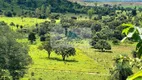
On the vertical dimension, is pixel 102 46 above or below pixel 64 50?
below

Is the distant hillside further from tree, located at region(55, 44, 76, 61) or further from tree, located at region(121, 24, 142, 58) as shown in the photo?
tree, located at region(121, 24, 142, 58)

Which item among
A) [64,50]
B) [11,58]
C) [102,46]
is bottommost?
[102,46]

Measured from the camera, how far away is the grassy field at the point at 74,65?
1984 inches

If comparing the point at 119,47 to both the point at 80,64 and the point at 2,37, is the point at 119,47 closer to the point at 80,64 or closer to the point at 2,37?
the point at 80,64

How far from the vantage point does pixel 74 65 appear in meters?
58.8

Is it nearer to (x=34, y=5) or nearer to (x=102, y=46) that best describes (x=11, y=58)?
(x=102, y=46)

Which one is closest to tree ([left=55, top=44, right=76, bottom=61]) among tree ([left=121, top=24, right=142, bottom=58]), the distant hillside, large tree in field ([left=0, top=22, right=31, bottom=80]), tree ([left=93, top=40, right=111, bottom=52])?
tree ([left=93, top=40, right=111, bottom=52])

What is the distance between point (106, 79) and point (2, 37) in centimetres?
1626

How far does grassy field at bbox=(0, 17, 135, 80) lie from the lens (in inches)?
1984

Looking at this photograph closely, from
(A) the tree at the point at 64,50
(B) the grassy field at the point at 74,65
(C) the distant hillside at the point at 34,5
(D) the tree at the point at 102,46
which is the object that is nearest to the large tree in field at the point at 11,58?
(B) the grassy field at the point at 74,65

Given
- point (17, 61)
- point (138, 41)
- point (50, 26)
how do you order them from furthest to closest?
point (50, 26), point (17, 61), point (138, 41)

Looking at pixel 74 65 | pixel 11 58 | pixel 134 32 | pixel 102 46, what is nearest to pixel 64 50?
pixel 74 65

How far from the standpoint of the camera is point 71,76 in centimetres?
5088

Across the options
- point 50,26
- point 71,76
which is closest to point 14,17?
point 50,26
